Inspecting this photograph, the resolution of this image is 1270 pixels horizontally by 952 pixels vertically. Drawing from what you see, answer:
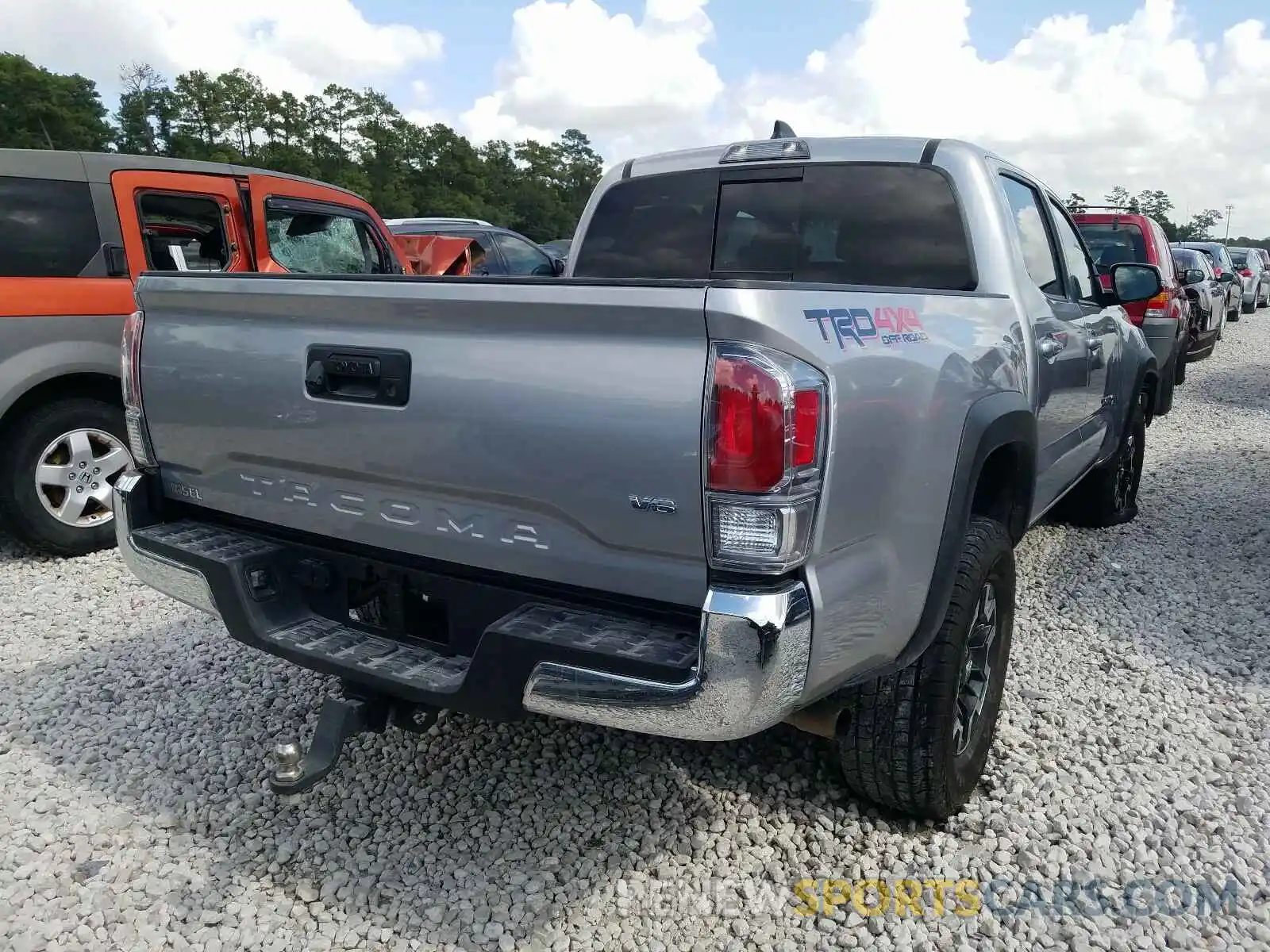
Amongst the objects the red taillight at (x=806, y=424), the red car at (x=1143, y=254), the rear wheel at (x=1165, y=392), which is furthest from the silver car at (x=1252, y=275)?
the red taillight at (x=806, y=424)

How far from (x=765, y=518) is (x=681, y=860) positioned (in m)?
1.24

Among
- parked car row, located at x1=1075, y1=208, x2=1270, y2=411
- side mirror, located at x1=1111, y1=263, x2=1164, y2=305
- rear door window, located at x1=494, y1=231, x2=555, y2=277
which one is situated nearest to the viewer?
side mirror, located at x1=1111, y1=263, x2=1164, y2=305

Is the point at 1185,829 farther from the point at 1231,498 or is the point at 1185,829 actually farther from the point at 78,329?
the point at 78,329

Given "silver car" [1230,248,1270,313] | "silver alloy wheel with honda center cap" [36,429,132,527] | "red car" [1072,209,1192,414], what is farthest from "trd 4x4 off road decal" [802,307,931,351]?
"silver car" [1230,248,1270,313]

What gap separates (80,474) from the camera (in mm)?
5098

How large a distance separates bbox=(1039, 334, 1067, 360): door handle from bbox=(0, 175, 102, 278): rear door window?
15.4 ft

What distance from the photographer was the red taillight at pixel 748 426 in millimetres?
1847

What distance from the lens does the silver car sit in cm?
2262

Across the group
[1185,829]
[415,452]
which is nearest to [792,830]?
[1185,829]

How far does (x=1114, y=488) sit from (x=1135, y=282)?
1.36 m

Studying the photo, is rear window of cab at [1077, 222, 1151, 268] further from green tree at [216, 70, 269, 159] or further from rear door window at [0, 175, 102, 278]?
green tree at [216, 70, 269, 159]

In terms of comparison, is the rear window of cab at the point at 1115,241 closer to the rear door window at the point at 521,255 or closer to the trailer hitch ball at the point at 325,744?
the rear door window at the point at 521,255

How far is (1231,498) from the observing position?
20.7 ft

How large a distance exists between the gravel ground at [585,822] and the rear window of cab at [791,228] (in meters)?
1.64
